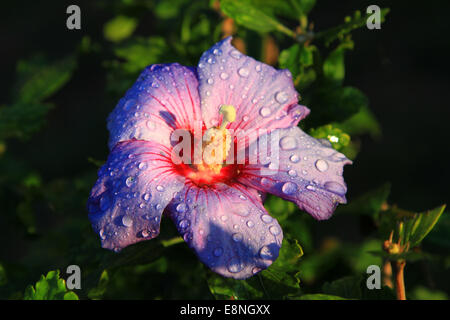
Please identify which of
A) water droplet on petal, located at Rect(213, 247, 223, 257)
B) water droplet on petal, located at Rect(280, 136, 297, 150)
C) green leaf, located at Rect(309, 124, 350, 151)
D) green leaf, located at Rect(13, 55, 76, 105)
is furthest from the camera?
green leaf, located at Rect(13, 55, 76, 105)

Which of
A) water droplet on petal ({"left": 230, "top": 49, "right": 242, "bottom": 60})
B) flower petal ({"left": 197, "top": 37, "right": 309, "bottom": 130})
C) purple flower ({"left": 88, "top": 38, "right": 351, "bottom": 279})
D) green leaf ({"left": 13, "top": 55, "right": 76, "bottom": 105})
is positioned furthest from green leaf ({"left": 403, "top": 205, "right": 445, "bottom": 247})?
green leaf ({"left": 13, "top": 55, "right": 76, "bottom": 105})

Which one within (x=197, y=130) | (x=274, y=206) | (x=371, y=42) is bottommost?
(x=274, y=206)

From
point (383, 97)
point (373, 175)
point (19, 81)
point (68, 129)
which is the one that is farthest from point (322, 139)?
point (68, 129)

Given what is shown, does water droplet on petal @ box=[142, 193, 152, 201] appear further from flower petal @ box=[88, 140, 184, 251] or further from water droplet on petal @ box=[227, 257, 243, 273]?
water droplet on petal @ box=[227, 257, 243, 273]

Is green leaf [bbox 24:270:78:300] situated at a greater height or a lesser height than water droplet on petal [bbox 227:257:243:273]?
lesser

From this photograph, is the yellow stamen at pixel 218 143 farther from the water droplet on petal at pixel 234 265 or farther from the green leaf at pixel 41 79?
the green leaf at pixel 41 79
